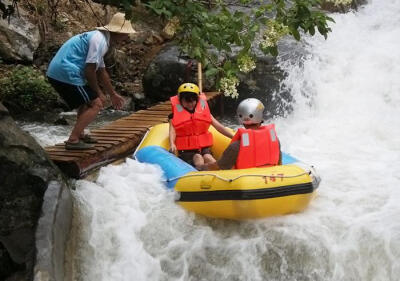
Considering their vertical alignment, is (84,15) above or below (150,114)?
above

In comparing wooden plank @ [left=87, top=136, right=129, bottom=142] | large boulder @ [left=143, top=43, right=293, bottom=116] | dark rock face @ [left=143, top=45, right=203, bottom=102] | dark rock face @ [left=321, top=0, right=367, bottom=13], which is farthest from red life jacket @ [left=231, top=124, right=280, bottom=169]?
dark rock face @ [left=321, top=0, right=367, bottom=13]

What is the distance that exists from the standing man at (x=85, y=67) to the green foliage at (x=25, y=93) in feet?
12.6

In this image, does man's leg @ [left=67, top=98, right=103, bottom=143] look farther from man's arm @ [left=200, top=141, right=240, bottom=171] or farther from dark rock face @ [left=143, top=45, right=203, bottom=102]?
dark rock face @ [left=143, top=45, right=203, bottom=102]

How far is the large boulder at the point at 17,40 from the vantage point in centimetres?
940

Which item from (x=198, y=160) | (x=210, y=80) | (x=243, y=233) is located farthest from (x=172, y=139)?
(x=210, y=80)

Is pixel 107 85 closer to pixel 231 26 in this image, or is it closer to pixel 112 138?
pixel 112 138

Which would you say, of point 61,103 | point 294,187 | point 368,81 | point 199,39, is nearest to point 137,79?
point 61,103

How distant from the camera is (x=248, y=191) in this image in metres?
4.13

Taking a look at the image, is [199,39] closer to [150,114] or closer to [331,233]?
[331,233]

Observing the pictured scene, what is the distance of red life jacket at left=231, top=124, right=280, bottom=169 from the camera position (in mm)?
4430

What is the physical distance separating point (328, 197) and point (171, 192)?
1.59 m

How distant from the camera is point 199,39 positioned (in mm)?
3154

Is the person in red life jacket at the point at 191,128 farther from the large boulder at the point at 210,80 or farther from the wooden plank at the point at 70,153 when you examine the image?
Answer: the large boulder at the point at 210,80

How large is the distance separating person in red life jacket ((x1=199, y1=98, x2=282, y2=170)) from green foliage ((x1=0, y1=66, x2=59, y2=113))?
518 centimetres
